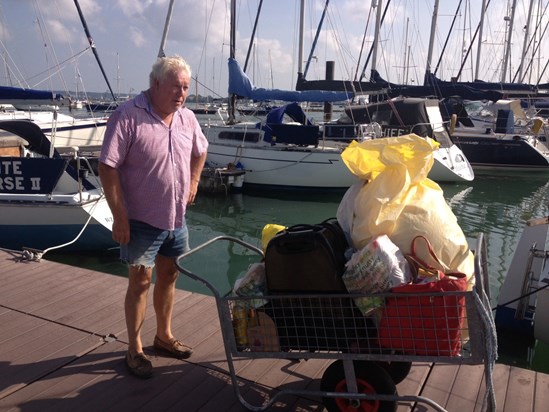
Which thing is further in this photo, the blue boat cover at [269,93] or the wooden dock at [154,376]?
the blue boat cover at [269,93]

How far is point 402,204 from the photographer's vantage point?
2361mm

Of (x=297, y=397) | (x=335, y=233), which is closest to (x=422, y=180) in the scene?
(x=335, y=233)

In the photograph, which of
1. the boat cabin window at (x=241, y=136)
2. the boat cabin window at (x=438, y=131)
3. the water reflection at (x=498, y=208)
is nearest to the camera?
the water reflection at (x=498, y=208)

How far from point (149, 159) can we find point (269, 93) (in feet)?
42.1

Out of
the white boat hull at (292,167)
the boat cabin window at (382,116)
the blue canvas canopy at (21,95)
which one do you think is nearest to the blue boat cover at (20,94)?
the blue canvas canopy at (21,95)

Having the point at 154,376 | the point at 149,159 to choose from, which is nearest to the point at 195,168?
the point at 149,159

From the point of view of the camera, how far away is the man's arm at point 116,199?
2445 mm

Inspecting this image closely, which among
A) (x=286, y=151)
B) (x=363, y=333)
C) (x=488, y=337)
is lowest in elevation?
(x=286, y=151)

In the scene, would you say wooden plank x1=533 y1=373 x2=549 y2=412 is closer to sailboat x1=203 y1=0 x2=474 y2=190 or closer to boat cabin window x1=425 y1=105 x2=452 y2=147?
sailboat x1=203 y1=0 x2=474 y2=190

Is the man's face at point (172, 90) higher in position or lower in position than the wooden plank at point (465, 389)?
higher

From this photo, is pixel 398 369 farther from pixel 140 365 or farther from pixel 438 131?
pixel 438 131

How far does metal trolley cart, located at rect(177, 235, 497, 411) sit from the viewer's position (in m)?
2.04

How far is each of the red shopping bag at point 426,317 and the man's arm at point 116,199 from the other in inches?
53.6

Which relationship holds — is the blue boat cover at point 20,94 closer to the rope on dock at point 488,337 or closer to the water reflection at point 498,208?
the water reflection at point 498,208
